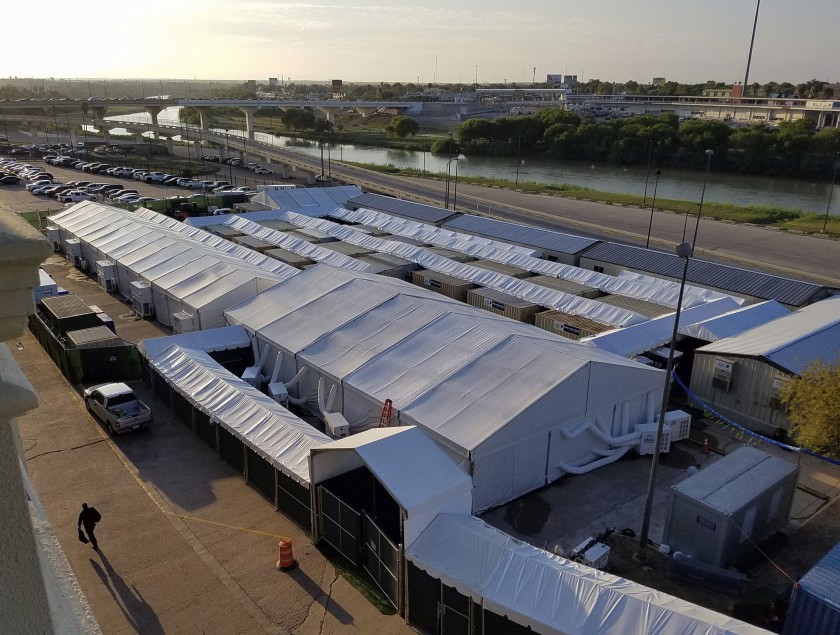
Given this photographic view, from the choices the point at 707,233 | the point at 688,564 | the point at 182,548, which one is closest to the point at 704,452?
the point at 688,564

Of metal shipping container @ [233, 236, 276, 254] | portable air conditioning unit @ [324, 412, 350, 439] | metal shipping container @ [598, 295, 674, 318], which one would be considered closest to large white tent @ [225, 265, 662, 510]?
portable air conditioning unit @ [324, 412, 350, 439]

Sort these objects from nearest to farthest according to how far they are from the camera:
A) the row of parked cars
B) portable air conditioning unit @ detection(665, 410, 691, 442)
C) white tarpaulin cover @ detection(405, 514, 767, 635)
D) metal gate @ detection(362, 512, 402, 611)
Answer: white tarpaulin cover @ detection(405, 514, 767, 635), metal gate @ detection(362, 512, 402, 611), portable air conditioning unit @ detection(665, 410, 691, 442), the row of parked cars

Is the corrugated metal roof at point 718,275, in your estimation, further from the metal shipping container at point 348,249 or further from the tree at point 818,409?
the metal shipping container at point 348,249

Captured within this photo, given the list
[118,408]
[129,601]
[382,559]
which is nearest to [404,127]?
[118,408]

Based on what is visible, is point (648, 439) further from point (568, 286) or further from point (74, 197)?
Result: point (74, 197)

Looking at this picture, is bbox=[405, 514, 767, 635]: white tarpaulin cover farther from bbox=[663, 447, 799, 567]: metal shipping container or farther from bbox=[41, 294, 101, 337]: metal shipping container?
bbox=[41, 294, 101, 337]: metal shipping container

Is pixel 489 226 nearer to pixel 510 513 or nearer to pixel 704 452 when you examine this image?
pixel 704 452
